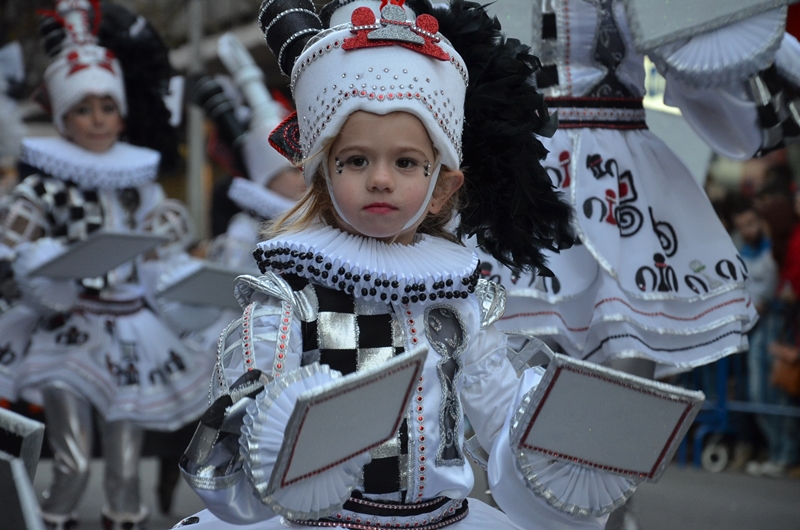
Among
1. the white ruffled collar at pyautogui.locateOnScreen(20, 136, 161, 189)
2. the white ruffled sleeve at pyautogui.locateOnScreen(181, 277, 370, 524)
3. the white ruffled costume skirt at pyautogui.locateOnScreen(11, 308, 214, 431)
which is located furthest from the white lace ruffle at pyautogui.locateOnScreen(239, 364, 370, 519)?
the white ruffled collar at pyautogui.locateOnScreen(20, 136, 161, 189)

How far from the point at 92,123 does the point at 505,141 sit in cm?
312

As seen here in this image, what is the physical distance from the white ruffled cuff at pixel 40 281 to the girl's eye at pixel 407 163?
8.69 ft

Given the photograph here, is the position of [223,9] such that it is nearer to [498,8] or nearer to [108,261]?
[108,261]

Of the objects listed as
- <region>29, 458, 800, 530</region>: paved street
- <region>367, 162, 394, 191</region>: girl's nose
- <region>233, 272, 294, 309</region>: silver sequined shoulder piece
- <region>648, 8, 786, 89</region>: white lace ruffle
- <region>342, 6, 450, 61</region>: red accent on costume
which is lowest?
<region>29, 458, 800, 530</region>: paved street

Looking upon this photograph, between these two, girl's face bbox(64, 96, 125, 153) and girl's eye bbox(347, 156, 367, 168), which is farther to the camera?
girl's face bbox(64, 96, 125, 153)

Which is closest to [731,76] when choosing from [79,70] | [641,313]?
[641,313]

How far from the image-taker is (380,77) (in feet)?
7.57

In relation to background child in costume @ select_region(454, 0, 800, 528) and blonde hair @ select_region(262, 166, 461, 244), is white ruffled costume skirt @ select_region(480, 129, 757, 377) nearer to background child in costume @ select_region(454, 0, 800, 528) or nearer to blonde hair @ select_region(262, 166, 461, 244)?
background child in costume @ select_region(454, 0, 800, 528)

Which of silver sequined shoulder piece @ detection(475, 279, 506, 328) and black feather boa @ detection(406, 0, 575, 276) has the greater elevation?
black feather boa @ detection(406, 0, 575, 276)

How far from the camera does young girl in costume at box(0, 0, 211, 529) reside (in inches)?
187

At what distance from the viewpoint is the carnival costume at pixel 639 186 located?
3391 mm

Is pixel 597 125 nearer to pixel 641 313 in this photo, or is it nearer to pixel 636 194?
pixel 636 194

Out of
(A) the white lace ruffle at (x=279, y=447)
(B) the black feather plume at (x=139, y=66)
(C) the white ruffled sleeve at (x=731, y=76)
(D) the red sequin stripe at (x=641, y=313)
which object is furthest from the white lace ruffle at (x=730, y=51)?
(B) the black feather plume at (x=139, y=66)

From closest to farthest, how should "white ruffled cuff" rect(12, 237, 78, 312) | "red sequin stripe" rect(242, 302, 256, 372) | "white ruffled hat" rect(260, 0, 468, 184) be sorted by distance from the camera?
"red sequin stripe" rect(242, 302, 256, 372), "white ruffled hat" rect(260, 0, 468, 184), "white ruffled cuff" rect(12, 237, 78, 312)
